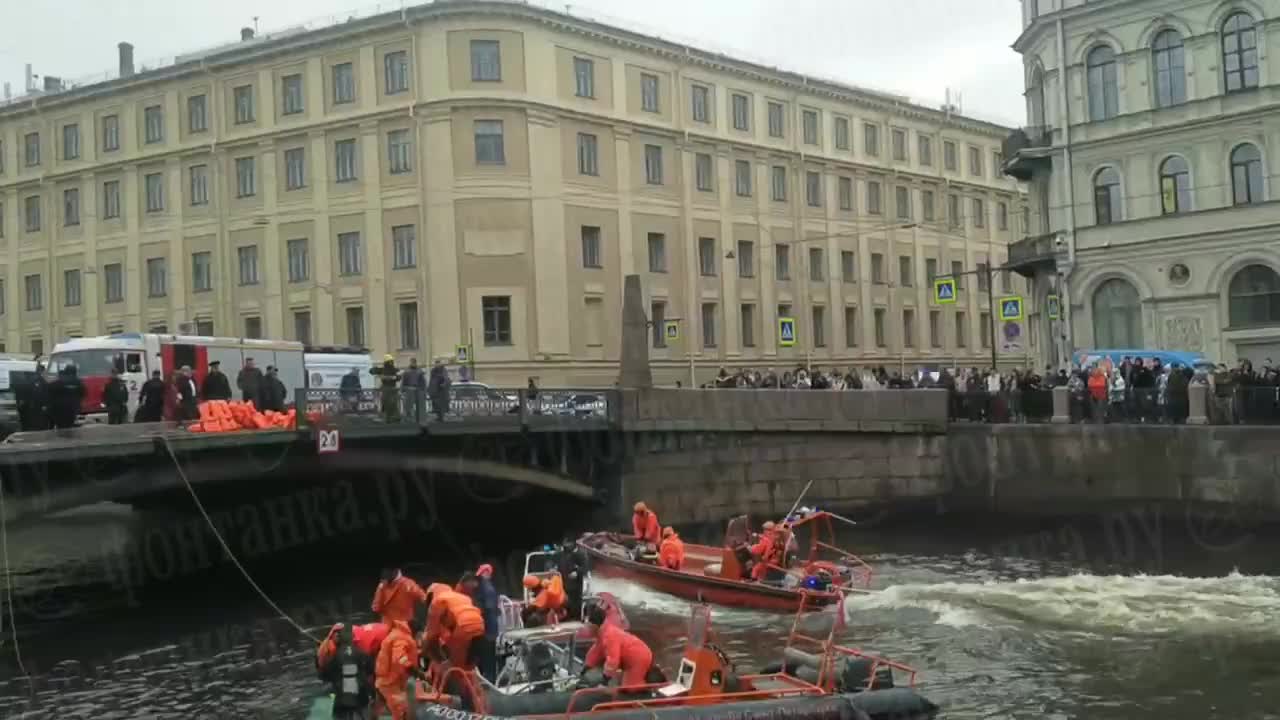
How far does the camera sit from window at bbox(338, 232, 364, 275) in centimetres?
5072

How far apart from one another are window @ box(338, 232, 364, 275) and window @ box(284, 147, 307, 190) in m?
3.01

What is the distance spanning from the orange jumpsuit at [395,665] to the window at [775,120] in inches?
1829

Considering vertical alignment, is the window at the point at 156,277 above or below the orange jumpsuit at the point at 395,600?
above

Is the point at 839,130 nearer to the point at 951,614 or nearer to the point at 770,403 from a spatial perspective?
the point at 770,403

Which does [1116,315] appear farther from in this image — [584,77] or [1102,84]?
[584,77]

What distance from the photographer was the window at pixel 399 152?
162 feet

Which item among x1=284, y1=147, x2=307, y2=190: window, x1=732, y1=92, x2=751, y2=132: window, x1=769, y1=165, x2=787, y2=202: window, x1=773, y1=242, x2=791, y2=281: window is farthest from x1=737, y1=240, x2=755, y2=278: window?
x1=284, y1=147, x2=307, y2=190: window

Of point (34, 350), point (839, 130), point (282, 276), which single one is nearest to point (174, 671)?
point (282, 276)

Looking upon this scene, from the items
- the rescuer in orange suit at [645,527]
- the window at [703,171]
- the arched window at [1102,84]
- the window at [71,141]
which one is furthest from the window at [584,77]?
the rescuer in orange suit at [645,527]

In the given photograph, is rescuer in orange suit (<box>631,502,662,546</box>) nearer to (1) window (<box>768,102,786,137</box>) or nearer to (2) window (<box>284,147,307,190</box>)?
(2) window (<box>284,147,307,190</box>)

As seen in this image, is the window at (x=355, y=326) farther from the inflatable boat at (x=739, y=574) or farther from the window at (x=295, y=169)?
the inflatable boat at (x=739, y=574)

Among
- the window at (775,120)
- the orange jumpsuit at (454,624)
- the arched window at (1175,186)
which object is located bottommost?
the orange jumpsuit at (454,624)

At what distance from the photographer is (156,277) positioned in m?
56.1

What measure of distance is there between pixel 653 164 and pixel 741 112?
6.10 m
